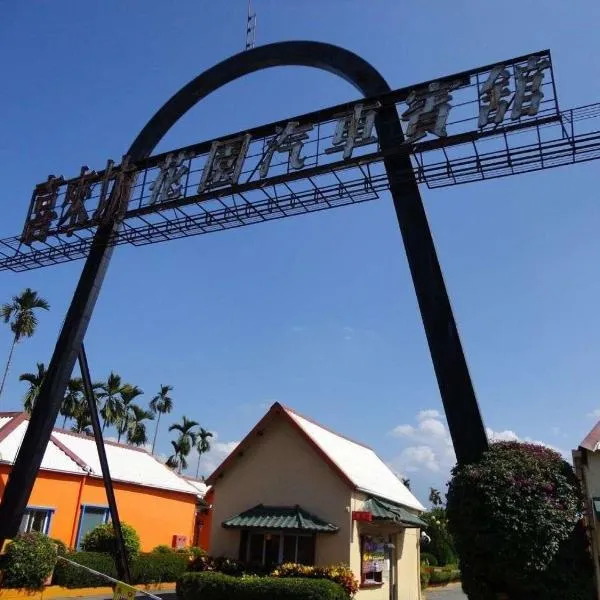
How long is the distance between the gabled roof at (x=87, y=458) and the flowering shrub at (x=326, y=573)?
9.37m

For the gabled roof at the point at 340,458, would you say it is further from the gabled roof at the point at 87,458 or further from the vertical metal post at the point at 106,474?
the gabled roof at the point at 87,458

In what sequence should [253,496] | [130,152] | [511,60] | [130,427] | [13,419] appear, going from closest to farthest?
[511,60] → [130,152] → [253,496] → [13,419] → [130,427]

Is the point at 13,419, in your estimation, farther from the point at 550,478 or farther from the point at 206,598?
the point at 550,478

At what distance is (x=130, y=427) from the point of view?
6012cm

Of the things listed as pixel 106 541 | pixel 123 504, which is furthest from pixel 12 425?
pixel 123 504

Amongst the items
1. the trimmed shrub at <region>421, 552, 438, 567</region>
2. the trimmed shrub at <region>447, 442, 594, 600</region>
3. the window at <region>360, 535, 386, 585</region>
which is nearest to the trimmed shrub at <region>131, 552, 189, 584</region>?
the window at <region>360, 535, 386, 585</region>

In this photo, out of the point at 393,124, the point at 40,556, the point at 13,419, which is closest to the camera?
the point at 393,124

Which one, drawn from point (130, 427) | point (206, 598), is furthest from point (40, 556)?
point (130, 427)

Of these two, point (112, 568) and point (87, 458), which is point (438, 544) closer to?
point (112, 568)

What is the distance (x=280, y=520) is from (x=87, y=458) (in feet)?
32.2

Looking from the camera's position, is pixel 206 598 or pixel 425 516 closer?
pixel 206 598

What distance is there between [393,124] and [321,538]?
12901mm

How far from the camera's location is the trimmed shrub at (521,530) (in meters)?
9.35

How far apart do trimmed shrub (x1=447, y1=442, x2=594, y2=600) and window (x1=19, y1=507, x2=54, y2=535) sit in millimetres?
16290
